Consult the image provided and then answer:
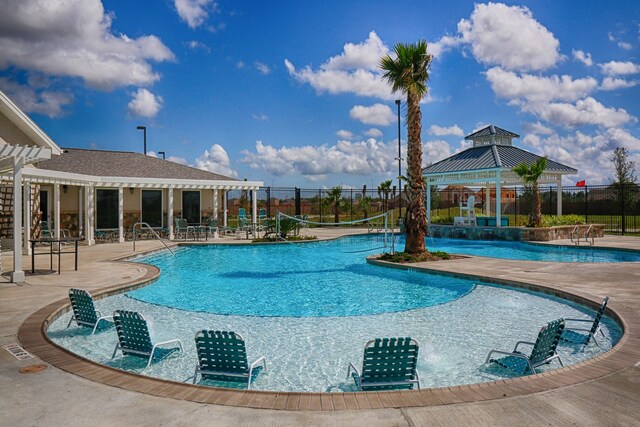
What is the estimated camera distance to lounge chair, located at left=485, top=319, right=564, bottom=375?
16.9 ft

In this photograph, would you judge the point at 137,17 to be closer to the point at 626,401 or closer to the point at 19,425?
the point at 19,425

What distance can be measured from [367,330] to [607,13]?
51.3ft

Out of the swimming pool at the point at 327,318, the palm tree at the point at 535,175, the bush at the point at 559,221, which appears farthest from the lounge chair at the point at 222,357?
the bush at the point at 559,221

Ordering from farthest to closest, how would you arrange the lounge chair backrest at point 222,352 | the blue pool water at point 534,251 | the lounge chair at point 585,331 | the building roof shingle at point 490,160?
the building roof shingle at point 490,160 → the blue pool water at point 534,251 → the lounge chair at point 585,331 → the lounge chair backrest at point 222,352

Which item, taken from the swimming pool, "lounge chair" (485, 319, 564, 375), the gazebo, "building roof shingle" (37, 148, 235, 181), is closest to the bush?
the gazebo

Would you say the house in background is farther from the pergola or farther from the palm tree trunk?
the palm tree trunk

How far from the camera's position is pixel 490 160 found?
2444cm

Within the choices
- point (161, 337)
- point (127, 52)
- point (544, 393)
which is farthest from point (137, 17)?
point (544, 393)

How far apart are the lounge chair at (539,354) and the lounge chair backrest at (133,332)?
14.0ft

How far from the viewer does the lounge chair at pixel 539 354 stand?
516 centimetres

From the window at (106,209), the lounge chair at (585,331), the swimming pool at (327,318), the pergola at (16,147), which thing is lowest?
the swimming pool at (327,318)

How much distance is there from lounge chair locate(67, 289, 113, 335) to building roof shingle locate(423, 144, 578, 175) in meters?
20.7

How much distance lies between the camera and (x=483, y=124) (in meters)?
29.1

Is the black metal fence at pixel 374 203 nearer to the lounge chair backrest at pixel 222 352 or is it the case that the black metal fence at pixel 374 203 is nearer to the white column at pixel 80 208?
the white column at pixel 80 208
